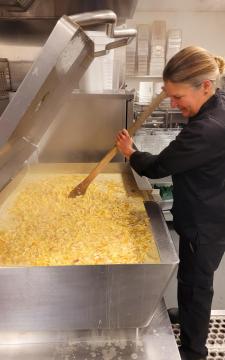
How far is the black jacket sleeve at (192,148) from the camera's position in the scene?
4.02ft

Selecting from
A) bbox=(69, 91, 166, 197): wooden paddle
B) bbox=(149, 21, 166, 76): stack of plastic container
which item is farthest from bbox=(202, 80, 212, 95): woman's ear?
bbox=(149, 21, 166, 76): stack of plastic container

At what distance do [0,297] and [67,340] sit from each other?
311 mm

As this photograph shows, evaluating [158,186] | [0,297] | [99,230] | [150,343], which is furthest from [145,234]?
[158,186]

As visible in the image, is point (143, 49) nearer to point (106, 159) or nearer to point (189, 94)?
point (106, 159)

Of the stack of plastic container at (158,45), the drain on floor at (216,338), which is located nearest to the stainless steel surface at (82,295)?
the drain on floor at (216,338)

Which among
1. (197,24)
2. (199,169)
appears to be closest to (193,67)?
(199,169)

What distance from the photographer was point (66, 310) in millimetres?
912

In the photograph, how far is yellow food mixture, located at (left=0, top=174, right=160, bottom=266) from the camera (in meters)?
1.07

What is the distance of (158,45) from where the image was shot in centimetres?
502

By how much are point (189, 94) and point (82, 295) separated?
909 millimetres

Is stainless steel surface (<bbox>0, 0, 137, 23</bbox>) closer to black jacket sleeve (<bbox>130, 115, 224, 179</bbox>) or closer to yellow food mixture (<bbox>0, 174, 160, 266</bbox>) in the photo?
black jacket sleeve (<bbox>130, 115, 224, 179</bbox>)

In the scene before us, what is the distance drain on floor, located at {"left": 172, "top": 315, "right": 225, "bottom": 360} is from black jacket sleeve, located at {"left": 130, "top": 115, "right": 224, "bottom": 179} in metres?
0.97

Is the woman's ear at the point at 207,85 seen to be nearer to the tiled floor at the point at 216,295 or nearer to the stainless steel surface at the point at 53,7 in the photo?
the stainless steel surface at the point at 53,7

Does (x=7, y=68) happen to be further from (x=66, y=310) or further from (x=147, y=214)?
(x=66, y=310)
